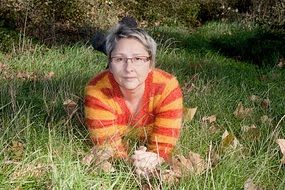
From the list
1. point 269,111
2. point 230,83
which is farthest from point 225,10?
point 269,111

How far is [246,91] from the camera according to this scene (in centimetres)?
512

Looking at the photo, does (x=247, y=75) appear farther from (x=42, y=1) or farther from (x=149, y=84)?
(x=42, y=1)

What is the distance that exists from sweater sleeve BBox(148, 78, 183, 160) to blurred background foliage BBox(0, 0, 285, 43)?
456cm

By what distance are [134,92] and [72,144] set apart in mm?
508

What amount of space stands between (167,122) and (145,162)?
486 mm

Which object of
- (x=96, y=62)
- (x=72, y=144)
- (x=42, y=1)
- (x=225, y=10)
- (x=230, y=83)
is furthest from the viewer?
(x=225, y=10)

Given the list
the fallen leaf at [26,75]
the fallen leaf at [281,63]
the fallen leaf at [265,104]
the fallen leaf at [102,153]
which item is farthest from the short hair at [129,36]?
the fallen leaf at [281,63]

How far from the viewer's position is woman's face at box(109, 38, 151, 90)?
3.03 meters

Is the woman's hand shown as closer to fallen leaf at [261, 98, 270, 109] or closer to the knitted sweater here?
the knitted sweater

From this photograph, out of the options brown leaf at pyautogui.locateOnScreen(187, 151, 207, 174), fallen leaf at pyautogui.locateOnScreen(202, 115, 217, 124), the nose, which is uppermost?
the nose

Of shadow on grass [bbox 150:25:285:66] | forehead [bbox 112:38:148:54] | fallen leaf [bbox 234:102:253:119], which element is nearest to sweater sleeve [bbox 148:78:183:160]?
forehead [bbox 112:38:148:54]

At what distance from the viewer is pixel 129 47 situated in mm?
3055

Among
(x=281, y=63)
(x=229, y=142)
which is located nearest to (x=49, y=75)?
(x=229, y=142)

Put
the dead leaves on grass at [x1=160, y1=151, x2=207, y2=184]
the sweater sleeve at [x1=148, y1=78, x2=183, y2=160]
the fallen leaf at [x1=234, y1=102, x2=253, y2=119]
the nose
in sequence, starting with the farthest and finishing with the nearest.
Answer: the fallen leaf at [x1=234, y1=102, x2=253, y2=119], the sweater sleeve at [x1=148, y1=78, x2=183, y2=160], the nose, the dead leaves on grass at [x1=160, y1=151, x2=207, y2=184]
